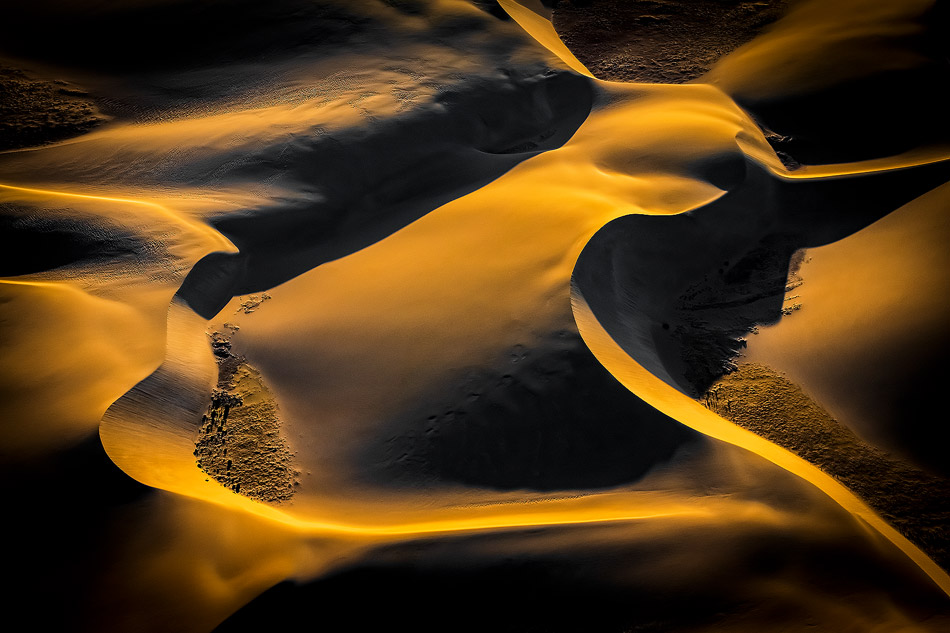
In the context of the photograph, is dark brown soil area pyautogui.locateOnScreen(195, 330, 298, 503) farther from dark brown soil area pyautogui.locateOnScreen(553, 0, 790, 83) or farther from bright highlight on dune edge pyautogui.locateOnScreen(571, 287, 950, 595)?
dark brown soil area pyautogui.locateOnScreen(553, 0, 790, 83)

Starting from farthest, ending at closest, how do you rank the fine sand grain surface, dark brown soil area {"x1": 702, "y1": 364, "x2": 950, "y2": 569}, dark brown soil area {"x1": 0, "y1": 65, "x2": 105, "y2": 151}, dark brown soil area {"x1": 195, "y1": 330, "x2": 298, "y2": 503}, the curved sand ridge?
dark brown soil area {"x1": 0, "y1": 65, "x2": 105, "y2": 151}, dark brown soil area {"x1": 195, "y1": 330, "x2": 298, "y2": 503}, dark brown soil area {"x1": 702, "y1": 364, "x2": 950, "y2": 569}, the curved sand ridge, the fine sand grain surface

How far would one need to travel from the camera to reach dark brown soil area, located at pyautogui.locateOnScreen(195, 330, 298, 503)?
13.8 feet

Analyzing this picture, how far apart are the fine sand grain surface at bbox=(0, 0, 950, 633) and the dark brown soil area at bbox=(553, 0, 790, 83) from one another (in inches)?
12.1

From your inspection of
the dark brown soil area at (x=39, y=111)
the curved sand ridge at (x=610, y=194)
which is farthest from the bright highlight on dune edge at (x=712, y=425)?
the dark brown soil area at (x=39, y=111)

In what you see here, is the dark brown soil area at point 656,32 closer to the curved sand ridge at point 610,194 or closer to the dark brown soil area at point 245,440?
the curved sand ridge at point 610,194

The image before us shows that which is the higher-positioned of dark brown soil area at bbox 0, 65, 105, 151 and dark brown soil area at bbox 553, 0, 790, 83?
dark brown soil area at bbox 553, 0, 790, 83

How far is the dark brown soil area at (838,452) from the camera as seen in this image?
3857 mm

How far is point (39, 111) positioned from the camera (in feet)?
28.1

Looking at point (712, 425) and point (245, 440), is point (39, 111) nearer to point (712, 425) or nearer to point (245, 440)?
point (245, 440)

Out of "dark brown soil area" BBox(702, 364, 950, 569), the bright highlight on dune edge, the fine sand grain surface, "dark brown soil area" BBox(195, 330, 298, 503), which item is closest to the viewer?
the fine sand grain surface

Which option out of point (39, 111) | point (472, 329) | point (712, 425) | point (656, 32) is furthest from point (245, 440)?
point (656, 32)

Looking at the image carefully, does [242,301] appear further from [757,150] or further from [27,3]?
[27,3]

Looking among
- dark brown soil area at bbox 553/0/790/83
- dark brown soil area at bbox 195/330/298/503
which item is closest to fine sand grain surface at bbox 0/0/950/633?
dark brown soil area at bbox 195/330/298/503

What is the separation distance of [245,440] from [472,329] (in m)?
1.86
